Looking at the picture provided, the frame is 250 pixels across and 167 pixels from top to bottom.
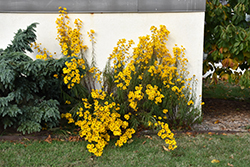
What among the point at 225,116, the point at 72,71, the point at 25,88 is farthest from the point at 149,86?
the point at 225,116

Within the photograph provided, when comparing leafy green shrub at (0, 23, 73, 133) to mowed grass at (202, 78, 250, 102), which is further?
mowed grass at (202, 78, 250, 102)

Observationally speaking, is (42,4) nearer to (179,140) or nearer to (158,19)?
(158,19)

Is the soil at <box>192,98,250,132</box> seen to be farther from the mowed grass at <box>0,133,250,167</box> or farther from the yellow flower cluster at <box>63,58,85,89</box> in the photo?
the yellow flower cluster at <box>63,58,85,89</box>

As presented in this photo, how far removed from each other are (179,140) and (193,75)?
117 centimetres

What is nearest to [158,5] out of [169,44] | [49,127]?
[169,44]

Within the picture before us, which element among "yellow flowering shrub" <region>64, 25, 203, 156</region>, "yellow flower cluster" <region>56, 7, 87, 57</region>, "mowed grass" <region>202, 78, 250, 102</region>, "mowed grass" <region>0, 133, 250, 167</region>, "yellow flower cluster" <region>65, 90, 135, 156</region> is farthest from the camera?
"mowed grass" <region>202, 78, 250, 102</region>

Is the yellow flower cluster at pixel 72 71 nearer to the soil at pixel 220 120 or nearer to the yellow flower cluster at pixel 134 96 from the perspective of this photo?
the yellow flower cluster at pixel 134 96

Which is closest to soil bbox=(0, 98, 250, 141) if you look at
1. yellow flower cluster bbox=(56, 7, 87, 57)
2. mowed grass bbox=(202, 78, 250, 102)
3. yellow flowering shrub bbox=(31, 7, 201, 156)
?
yellow flowering shrub bbox=(31, 7, 201, 156)

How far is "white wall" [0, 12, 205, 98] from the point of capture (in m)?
4.11

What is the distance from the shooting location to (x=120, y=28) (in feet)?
13.6

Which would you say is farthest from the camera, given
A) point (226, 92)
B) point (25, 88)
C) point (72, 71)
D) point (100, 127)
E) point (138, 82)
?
point (226, 92)

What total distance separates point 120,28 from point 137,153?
2040mm

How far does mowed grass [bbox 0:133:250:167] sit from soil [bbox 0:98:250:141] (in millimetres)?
239

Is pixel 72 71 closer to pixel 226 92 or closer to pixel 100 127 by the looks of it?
pixel 100 127
